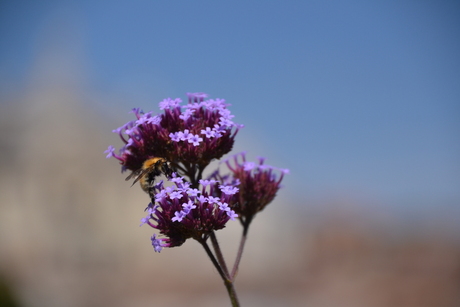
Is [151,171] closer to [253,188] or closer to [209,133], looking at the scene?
[209,133]

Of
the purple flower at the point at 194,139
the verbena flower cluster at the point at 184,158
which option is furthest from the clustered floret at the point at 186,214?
the purple flower at the point at 194,139

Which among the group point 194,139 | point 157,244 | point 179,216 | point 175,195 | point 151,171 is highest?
point 194,139

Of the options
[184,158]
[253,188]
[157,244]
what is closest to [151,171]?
[184,158]

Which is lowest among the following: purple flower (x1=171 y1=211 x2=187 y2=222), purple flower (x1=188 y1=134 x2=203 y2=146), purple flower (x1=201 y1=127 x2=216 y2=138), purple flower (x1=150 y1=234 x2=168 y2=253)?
purple flower (x1=150 y1=234 x2=168 y2=253)

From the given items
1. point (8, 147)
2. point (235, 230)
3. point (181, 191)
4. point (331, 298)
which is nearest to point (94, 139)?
point (8, 147)

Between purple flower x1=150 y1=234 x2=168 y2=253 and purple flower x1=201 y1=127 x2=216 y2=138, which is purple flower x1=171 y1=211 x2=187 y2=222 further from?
purple flower x1=201 y1=127 x2=216 y2=138

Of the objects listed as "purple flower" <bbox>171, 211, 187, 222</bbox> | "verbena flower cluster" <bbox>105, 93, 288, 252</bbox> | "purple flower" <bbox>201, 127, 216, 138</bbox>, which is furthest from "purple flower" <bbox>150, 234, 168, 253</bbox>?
"purple flower" <bbox>201, 127, 216, 138</bbox>

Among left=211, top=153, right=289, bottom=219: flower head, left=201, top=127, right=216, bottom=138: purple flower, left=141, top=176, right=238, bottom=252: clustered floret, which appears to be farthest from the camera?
left=211, top=153, right=289, bottom=219: flower head
